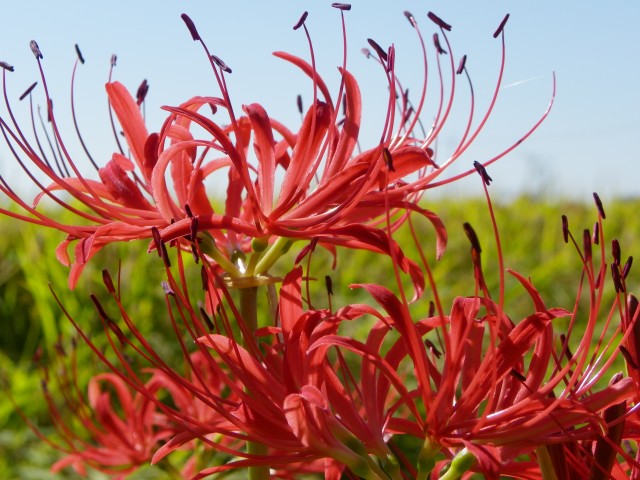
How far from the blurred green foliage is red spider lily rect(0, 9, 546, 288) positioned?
5.07 ft

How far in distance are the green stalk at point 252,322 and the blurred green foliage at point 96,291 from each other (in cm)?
157

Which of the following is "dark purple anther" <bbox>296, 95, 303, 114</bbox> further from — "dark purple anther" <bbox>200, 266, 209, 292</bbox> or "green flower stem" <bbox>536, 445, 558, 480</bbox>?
"green flower stem" <bbox>536, 445, 558, 480</bbox>

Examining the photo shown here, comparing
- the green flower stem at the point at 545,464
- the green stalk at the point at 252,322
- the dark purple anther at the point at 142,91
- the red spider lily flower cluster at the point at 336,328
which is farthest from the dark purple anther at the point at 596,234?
the dark purple anther at the point at 142,91

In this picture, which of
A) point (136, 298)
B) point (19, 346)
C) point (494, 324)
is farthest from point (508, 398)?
point (19, 346)

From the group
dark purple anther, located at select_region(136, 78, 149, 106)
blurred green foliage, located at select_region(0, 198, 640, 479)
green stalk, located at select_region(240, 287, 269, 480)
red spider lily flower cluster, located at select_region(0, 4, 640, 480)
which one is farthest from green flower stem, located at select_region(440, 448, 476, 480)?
blurred green foliage, located at select_region(0, 198, 640, 479)

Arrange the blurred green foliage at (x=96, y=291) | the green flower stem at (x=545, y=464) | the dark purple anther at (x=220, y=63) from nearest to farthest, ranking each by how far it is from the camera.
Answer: the green flower stem at (x=545, y=464) < the dark purple anther at (x=220, y=63) < the blurred green foliage at (x=96, y=291)

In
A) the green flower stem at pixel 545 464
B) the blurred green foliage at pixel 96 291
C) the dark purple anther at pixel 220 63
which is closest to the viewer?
the green flower stem at pixel 545 464

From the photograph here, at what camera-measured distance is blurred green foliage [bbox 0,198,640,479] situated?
101 inches

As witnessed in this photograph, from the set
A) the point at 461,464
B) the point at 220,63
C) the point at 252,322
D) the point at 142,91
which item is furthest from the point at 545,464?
the point at 142,91

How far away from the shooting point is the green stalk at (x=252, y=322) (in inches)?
28.4

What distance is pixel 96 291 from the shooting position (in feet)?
9.29

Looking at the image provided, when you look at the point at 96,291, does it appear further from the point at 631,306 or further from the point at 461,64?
the point at 631,306

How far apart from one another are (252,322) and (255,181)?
171 mm

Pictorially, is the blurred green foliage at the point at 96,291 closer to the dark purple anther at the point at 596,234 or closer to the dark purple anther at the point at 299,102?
the dark purple anther at the point at 299,102
